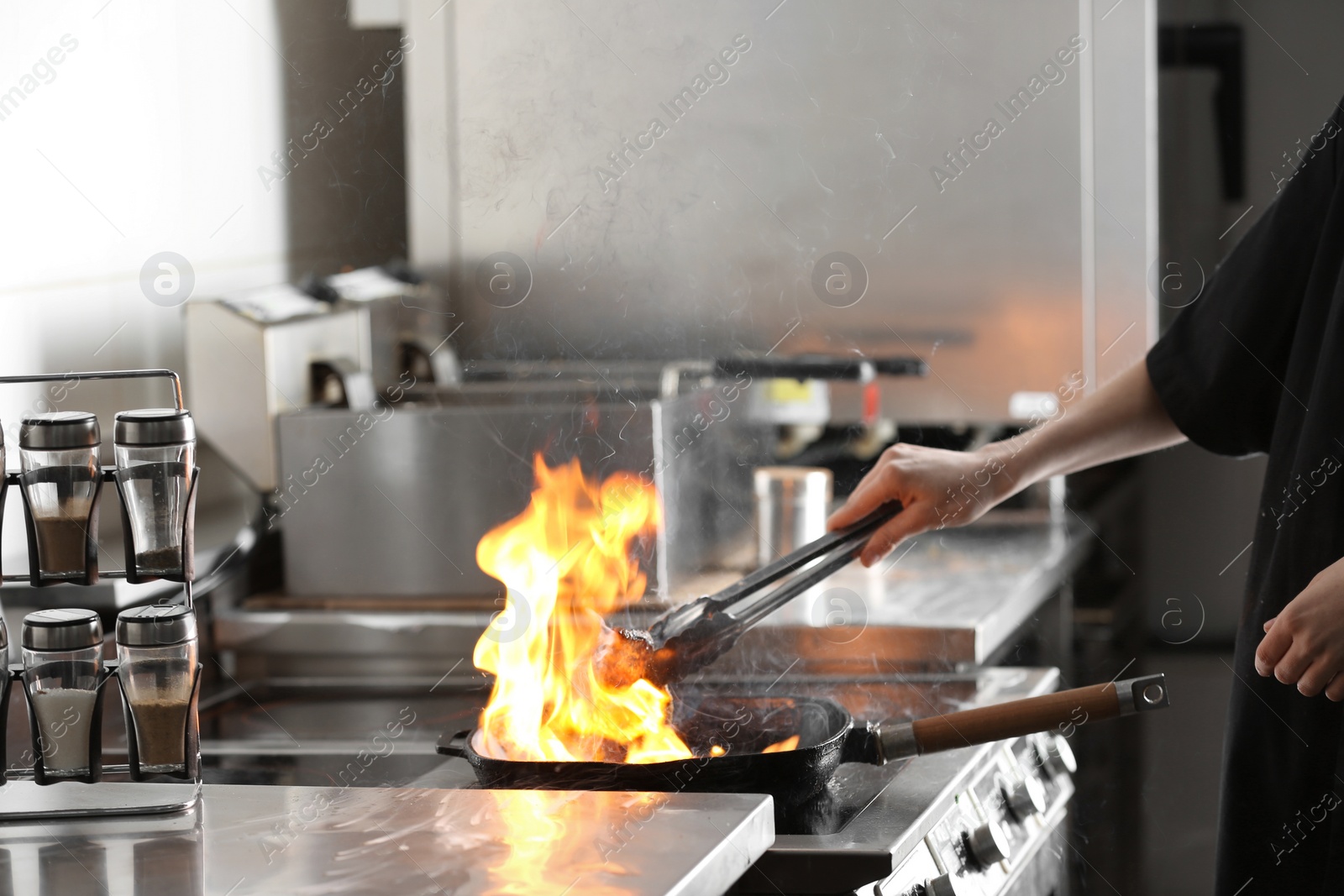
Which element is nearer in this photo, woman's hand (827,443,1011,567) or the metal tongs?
the metal tongs

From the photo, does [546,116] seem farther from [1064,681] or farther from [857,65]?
[1064,681]

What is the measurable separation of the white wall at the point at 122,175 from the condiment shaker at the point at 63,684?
0.42 metres

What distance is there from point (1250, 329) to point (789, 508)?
69 cm

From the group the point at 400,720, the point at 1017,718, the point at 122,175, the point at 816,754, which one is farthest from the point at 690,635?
the point at 122,175

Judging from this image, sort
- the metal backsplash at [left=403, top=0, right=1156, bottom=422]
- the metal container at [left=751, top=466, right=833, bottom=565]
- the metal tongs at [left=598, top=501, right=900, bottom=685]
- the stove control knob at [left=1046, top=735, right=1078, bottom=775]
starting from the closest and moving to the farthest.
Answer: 1. the metal tongs at [left=598, top=501, right=900, bottom=685]
2. the stove control knob at [left=1046, top=735, right=1078, bottom=775]
3. the metal backsplash at [left=403, top=0, right=1156, bottom=422]
4. the metal container at [left=751, top=466, right=833, bottom=565]

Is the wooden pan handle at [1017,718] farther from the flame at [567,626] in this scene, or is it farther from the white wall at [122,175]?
the white wall at [122,175]

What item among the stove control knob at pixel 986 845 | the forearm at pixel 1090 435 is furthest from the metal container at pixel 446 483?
the stove control knob at pixel 986 845

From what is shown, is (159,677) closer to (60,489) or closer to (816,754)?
(60,489)

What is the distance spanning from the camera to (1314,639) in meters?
1.06

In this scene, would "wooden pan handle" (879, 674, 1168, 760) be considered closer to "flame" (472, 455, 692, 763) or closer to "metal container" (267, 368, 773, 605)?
"flame" (472, 455, 692, 763)

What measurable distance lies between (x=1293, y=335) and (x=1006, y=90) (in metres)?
0.83

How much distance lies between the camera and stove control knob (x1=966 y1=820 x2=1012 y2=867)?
1.24 metres

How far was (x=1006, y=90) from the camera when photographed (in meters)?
2.08

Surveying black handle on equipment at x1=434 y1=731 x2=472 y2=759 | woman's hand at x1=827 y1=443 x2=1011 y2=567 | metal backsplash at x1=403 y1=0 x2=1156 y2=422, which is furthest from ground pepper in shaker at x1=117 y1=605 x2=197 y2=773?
metal backsplash at x1=403 y1=0 x2=1156 y2=422
